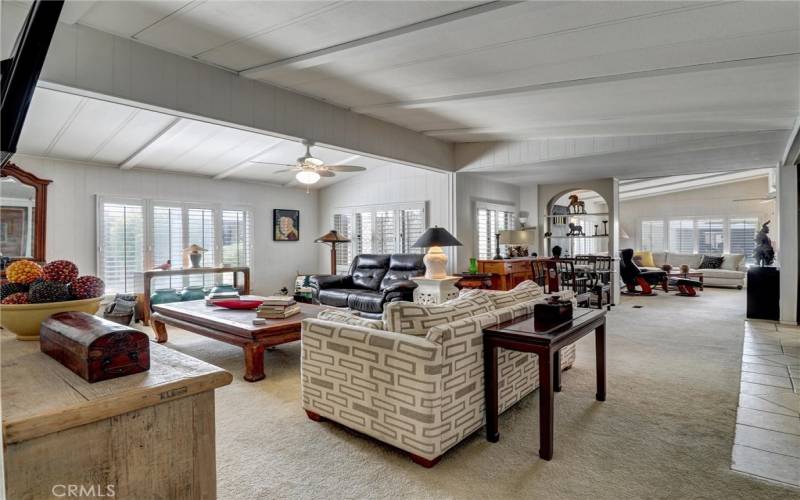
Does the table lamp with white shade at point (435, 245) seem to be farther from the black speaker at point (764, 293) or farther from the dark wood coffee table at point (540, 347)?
the black speaker at point (764, 293)

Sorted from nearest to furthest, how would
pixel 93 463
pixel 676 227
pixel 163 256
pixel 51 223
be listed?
pixel 93 463 < pixel 51 223 < pixel 163 256 < pixel 676 227

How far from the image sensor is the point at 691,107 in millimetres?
3846

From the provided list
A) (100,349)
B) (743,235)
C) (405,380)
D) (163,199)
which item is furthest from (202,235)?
(743,235)

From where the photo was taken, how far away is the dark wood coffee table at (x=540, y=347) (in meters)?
2.27

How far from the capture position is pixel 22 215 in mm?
5188

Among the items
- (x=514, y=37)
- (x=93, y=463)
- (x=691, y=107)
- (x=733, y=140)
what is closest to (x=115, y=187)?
(x=514, y=37)

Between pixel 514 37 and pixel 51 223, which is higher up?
pixel 514 37

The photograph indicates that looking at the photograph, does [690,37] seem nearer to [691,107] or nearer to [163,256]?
[691,107]

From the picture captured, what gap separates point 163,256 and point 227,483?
5403 mm

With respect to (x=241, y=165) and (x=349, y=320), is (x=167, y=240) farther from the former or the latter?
(x=349, y=320)

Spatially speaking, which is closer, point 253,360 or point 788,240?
point 253,360

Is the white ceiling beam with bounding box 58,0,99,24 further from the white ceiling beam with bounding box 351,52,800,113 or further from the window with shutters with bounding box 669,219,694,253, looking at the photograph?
→ the window with shutters with bounding box 669,219,694,253

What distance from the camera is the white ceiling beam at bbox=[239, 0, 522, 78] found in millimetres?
2384

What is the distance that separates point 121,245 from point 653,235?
12.6m
